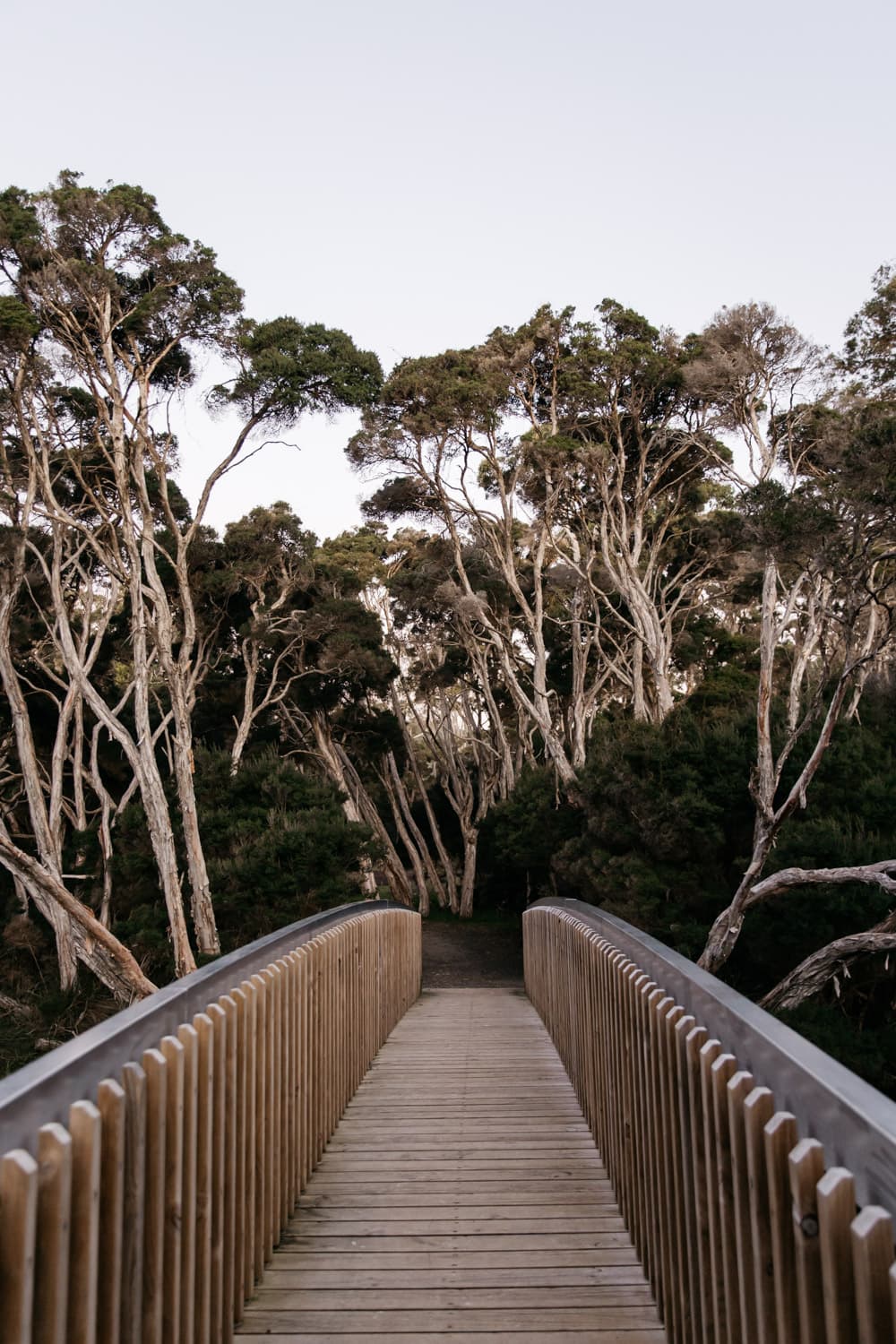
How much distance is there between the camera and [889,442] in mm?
10820

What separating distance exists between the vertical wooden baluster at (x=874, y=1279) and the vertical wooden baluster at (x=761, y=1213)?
1.33 feet

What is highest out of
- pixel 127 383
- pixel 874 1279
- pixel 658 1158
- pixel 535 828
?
pixel 127 383

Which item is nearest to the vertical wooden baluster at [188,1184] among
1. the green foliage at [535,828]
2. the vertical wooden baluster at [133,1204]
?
the vertical wooden baluster at [133,1204]

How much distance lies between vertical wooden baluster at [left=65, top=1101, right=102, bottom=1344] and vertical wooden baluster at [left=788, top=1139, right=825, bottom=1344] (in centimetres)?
120

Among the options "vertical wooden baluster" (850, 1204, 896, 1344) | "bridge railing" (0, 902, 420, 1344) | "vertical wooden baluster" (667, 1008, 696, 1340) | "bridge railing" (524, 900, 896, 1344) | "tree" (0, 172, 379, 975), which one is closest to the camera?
"vertical wooden baluster" (850, 1204, 896, 1344)

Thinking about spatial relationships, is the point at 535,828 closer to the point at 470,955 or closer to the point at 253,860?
the point at 470,955

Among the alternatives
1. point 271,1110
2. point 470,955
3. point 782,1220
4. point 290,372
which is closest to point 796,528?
point 290,372

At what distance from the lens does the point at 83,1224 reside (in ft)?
5.77

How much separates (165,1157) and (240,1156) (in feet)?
2.67

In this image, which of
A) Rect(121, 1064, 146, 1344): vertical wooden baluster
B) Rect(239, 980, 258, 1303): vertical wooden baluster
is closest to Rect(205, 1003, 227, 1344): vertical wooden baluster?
Rect(239, 980, 258, 1303): vertical wooden baluster

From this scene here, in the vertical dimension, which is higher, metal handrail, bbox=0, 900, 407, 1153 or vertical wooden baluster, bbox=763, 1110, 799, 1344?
metal handrail, bbox=0, 900, 407, 1153

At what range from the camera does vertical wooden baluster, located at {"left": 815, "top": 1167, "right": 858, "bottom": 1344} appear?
150cm

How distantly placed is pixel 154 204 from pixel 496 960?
1783 centimetres

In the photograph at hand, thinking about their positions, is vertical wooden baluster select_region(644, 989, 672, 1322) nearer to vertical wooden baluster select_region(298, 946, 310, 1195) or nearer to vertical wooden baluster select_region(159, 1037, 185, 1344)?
vertical wooden baluster select_region(159, 1037, 185, 1344)
